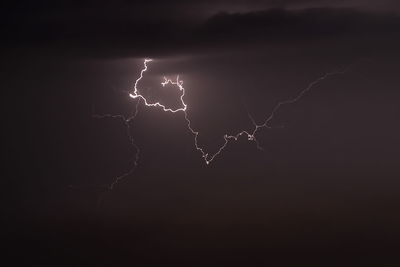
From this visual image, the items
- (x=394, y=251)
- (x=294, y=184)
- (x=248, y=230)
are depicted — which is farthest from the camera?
(x=294, y=184)

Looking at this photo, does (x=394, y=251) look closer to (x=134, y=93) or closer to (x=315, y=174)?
(x=315, y=174)

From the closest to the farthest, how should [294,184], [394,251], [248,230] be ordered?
1. [394,251]
2. [248,230]
3. [294,184]

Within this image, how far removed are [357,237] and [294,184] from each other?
868mm

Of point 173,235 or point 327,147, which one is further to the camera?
point 327,147

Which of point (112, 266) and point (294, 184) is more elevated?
point (294, 184)

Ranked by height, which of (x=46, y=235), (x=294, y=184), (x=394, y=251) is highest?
(x=294, y=184)

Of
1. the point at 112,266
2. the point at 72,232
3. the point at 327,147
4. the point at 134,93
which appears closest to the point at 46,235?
the point at 72,232

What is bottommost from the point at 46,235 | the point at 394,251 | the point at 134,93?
the point at 394,251

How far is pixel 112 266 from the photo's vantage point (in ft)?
18.2

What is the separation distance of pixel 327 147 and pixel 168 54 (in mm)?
1885

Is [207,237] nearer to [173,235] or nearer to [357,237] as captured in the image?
[173,235]

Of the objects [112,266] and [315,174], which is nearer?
[112,266]

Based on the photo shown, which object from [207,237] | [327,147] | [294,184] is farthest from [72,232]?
[327,147]

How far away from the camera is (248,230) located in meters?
5.84
